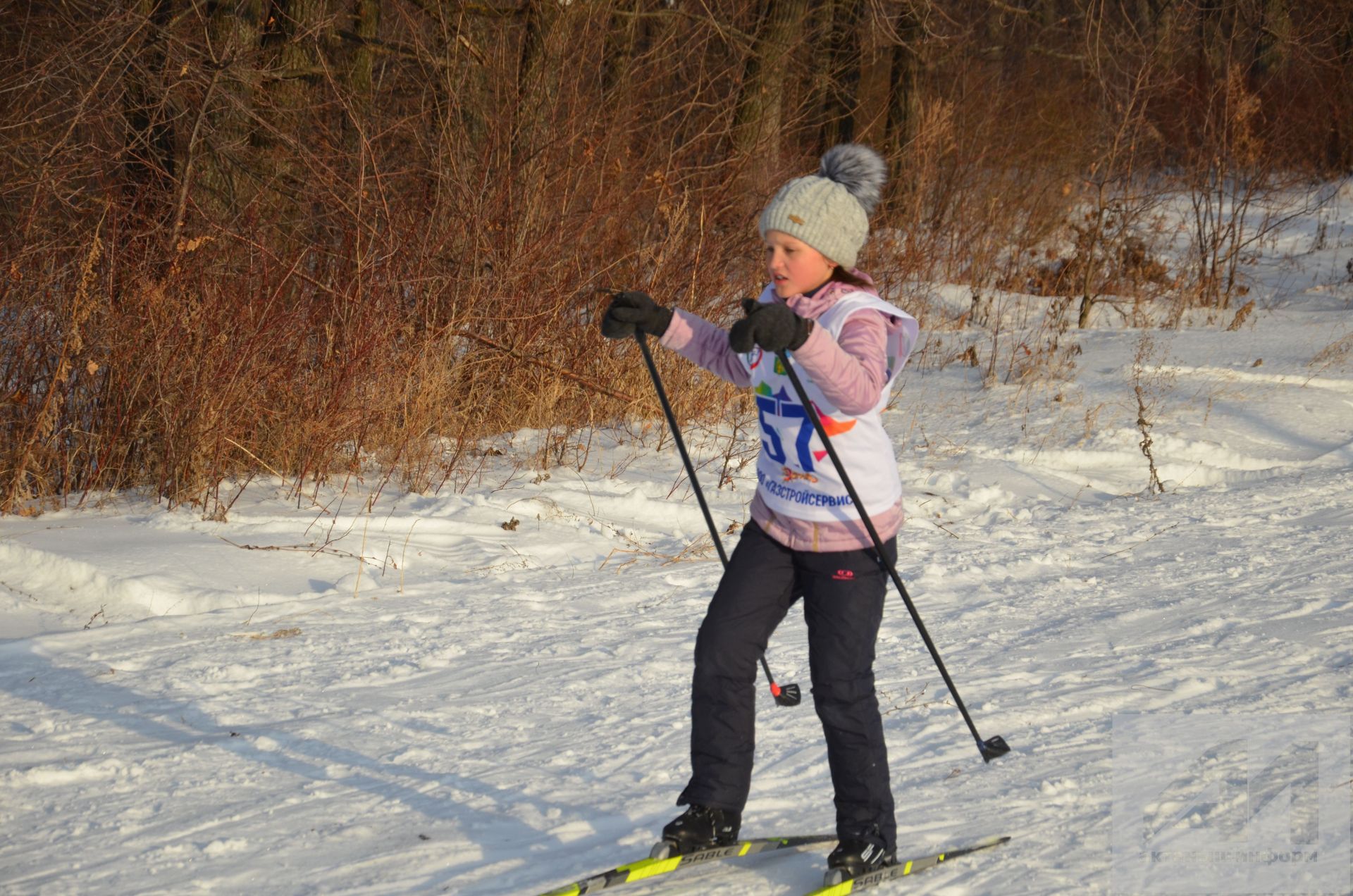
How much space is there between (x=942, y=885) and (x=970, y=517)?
4106 mm

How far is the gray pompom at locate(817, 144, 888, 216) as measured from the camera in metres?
3.18

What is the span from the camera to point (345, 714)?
4.25 metres

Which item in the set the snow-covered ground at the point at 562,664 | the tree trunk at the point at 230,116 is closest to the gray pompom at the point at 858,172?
the snow-covered ground at the point at 562,664

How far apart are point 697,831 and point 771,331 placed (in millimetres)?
1216

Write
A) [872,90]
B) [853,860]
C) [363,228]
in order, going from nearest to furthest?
1. [853,860]
2. [363,228]
3. [872,90]

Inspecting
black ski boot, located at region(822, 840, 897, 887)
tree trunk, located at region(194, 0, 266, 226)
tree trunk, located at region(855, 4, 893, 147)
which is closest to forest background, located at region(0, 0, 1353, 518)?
tree trunk, located at region(194, 0, 266, 226)

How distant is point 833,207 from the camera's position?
3.05 meters

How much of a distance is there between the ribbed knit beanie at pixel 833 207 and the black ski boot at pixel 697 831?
1.36 m

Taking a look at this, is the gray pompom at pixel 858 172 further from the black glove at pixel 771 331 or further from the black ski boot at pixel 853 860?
the black ski boot at pixel 853 860

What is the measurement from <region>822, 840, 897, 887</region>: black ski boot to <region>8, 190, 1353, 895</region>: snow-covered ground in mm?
117

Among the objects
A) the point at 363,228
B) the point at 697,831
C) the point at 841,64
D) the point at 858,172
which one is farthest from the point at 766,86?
the point at 697,831

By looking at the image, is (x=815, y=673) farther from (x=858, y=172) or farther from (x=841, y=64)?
(x=841, y=64)

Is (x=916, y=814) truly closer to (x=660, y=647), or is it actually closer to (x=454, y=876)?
(x=454, y=876)

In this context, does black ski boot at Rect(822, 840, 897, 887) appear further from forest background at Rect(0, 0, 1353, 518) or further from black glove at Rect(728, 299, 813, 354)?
forest background at Rect(0, 0, 1353, 518)
